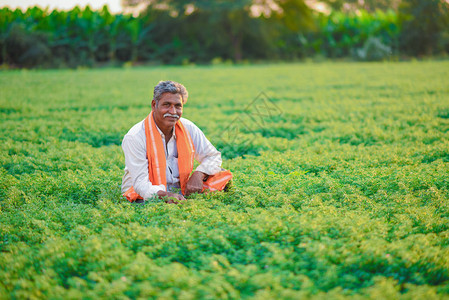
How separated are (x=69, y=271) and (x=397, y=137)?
6.69 m

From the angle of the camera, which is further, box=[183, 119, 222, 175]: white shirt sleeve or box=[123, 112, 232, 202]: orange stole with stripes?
box=[183, 119, 222, 175]: white shirt sleeve

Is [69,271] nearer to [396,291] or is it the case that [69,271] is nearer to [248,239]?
[248,239]

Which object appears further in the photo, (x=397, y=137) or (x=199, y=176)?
(x=397, y=137)

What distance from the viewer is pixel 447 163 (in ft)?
21.0

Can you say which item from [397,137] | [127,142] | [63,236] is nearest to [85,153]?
[127,142]

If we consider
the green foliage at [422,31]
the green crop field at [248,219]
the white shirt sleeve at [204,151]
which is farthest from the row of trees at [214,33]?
the white shirt sleeve at [204,151]

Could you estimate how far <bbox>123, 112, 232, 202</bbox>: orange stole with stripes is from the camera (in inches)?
194

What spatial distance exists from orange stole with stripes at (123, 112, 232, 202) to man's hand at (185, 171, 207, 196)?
3.3 inches

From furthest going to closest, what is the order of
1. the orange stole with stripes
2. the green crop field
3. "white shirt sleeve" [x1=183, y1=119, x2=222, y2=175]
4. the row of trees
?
the row of trees < "white shirt sleeve" [x1=183, y1=119, x2=222, y2=175] < the orange stole with stripes < the green crop field

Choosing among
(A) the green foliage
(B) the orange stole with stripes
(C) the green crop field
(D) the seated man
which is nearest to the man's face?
(D) the seated man

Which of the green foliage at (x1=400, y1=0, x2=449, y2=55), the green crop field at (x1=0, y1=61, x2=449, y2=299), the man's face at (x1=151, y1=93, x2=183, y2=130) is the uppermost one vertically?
the green foliage at (x1=400, y1=0, x2=449, y2=55)

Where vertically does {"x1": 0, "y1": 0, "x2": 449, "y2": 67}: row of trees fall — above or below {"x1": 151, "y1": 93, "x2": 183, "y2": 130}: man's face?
above

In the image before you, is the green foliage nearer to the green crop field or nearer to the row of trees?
the row of trees

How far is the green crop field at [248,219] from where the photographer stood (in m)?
3.30
